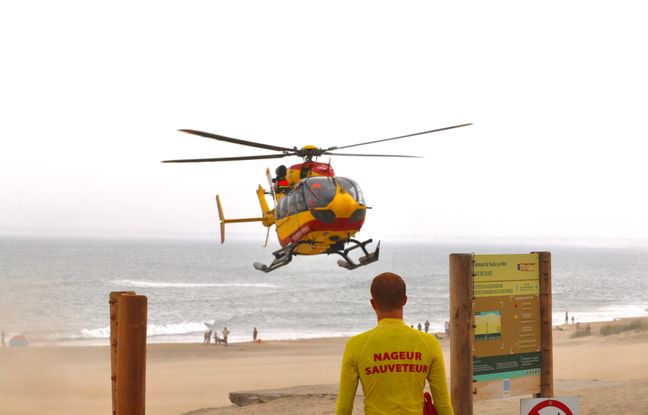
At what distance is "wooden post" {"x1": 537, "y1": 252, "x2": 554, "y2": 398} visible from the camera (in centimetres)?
798

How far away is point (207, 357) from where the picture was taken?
38.8m

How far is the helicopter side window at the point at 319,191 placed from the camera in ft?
63.2

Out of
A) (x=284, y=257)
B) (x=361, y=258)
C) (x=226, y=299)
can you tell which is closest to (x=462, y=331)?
(x=361, y=258)

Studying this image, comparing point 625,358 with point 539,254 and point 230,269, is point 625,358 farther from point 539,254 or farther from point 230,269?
point 230,269

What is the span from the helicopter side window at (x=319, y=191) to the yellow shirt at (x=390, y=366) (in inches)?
595

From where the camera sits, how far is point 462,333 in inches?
280

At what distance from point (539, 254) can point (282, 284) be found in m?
119

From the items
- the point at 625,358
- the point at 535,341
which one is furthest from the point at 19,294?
the point at 535,341

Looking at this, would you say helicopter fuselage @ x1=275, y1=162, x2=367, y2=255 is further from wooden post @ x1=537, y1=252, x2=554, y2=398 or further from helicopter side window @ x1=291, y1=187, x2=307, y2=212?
wooden post @ x1=537, y1=252, x2=554, y2=398

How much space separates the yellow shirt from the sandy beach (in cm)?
791

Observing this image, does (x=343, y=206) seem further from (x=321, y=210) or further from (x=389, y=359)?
(x=389, y=359)

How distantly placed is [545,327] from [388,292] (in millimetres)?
4484

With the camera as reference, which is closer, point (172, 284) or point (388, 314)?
point (388, 314)

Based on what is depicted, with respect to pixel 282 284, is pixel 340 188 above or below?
above
